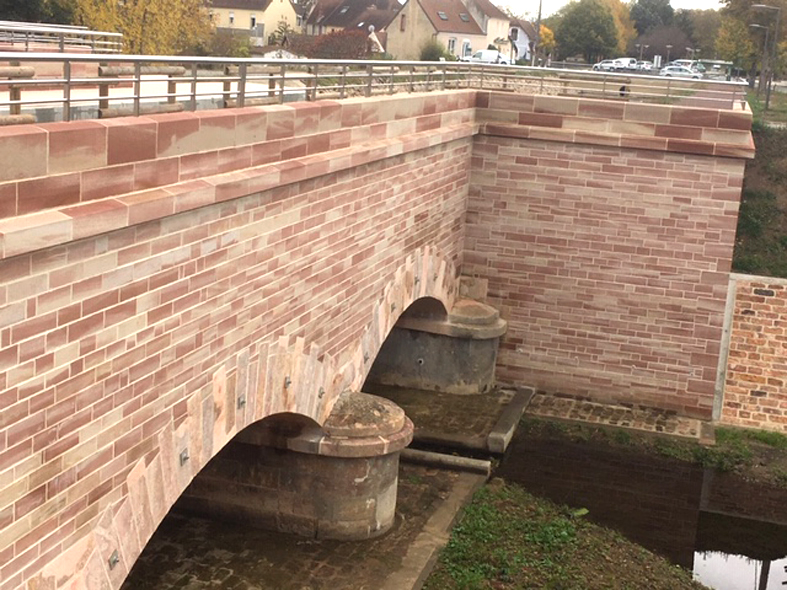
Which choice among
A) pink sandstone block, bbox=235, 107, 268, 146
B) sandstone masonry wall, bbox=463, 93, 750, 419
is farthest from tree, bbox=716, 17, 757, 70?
pink sandstone block, bbox=235, 107, 268, 146

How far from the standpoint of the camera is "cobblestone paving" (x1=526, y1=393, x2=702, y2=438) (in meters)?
18.3

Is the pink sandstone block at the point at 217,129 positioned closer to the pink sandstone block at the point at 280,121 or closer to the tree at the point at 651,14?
the pink sandstone block at the point at 280,121

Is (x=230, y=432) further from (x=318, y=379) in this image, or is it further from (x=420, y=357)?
(x=420, y=357)

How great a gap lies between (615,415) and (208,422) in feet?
35.0

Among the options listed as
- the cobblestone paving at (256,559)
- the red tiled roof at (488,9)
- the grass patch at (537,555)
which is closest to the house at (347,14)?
the red tiled roof at (488,9)

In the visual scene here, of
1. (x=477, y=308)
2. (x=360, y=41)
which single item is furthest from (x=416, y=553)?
(x=360, y=41)

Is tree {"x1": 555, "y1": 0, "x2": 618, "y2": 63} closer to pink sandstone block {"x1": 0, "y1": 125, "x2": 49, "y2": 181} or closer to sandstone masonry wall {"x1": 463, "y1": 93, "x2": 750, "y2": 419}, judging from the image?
sandstone masonry wall {"x1": 463, "y1": 93, "x2": 750, "y2": 419}

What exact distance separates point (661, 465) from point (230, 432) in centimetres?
909

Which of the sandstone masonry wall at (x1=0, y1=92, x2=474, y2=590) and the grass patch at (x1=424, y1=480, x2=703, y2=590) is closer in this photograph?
the sandstone masonry wall at (x1=0, y1=92, x2=474, y2=590)

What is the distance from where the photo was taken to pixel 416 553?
42.0ft

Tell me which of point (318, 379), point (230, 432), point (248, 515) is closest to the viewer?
point (230, 432)

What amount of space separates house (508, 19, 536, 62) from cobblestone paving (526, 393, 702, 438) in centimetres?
6845

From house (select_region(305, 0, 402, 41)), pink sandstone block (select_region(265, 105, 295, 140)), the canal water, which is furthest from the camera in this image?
house (select_region(305, 0, 402, 41))

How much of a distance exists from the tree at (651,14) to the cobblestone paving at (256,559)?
263 ft
